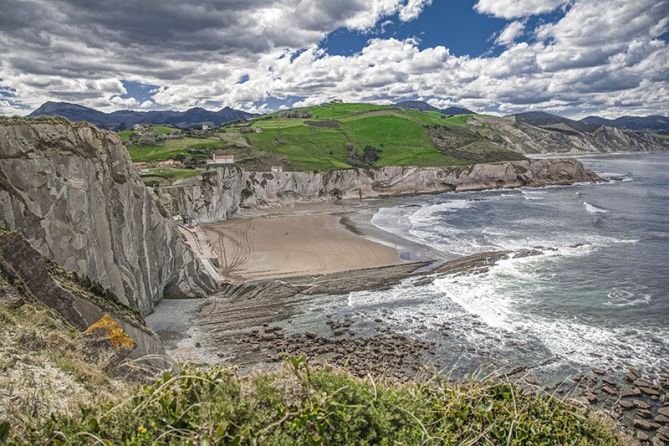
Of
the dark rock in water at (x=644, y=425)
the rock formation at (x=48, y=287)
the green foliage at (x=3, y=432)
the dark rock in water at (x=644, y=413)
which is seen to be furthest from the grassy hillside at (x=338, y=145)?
the green foliage at (x=3, y=432)

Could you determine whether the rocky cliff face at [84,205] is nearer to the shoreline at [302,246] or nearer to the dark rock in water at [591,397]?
the shoreline at [302,246]

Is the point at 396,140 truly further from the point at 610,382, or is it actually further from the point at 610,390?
the point at 610,390

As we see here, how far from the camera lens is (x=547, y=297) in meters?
31.3

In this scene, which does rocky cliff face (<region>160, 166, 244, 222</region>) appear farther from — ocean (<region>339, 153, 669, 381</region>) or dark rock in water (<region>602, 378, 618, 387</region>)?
dark rock in water (<region>602, 378, 618, 387</region>)

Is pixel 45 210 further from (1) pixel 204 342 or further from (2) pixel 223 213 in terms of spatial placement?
(2) pixel 223 213

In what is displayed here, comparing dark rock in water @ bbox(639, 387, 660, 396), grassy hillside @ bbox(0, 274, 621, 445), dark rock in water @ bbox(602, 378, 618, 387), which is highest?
grassy hillside @ bbox(0, 274, 621, 445)

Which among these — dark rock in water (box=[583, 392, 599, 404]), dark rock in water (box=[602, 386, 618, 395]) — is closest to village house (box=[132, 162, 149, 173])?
dark rock in water (box=[583, 392, 599, 404])

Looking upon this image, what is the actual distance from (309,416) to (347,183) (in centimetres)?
8783

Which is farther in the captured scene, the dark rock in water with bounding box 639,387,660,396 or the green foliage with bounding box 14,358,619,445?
the dark rock in water with bounding box 639,387,660,396

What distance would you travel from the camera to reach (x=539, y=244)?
1845 inches

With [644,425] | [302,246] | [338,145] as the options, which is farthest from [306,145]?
[644,425]

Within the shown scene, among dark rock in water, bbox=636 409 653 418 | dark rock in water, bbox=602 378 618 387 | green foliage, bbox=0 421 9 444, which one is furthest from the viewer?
dark rock in water, bbox=602 378 618 387

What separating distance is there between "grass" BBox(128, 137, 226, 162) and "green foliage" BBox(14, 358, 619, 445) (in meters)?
80.7

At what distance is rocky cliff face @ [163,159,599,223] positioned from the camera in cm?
6406
